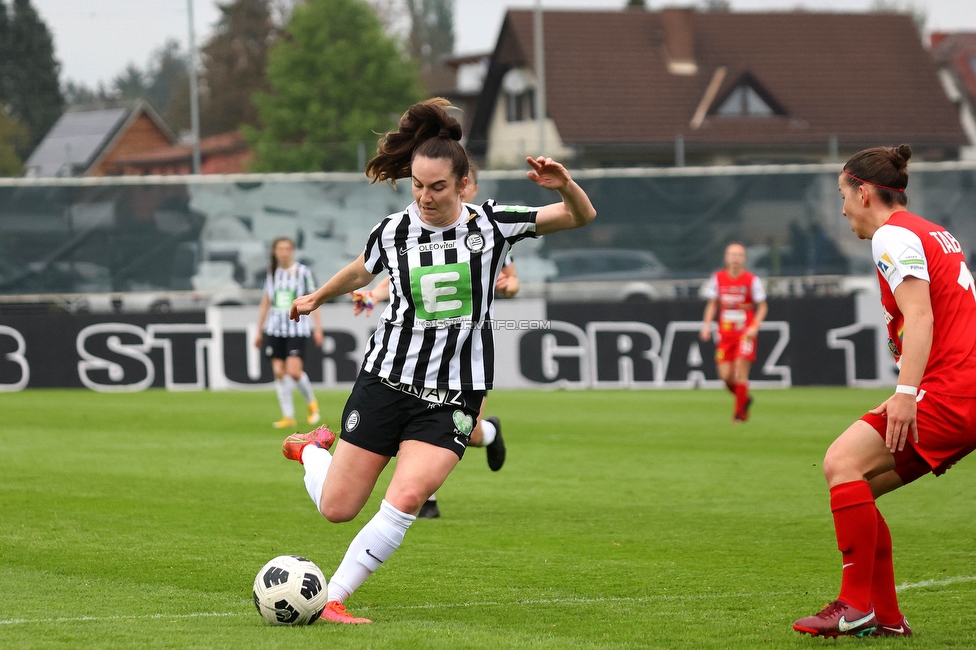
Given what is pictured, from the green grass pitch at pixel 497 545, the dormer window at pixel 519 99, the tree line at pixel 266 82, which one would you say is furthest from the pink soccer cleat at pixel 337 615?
the dormer window at pixel 519 99

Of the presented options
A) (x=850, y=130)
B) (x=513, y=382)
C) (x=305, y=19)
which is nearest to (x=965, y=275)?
(x=513, y=382)

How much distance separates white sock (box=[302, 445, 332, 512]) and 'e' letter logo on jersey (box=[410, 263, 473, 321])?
0.89m

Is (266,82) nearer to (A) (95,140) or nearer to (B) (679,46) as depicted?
(B) (679,46)

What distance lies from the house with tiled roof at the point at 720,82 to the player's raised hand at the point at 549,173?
1361 inches

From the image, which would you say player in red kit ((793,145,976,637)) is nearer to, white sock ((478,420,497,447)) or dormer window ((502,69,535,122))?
white sock ((478,420,497,447))

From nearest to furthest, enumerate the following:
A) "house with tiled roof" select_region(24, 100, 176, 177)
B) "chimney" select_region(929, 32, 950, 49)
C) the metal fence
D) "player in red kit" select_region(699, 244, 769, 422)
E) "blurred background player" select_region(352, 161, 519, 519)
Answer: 1. "blurred background player" select_region(352, 161, 519, 519)
2. "player in red kit" select_region(699, 244, 769, 422)
3. the metal fence
4. "house with tiled roof" select_region(24, 100, 176, 177)
5. "chimney" select_region(929, 32, 950, 49)

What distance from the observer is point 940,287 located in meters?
4.83

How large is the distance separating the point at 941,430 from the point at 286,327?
1078cm

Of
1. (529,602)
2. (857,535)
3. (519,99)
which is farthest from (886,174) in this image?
(519,99)

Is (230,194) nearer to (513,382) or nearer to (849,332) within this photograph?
(513,382)

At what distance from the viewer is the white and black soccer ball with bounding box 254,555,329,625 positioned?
5129 mm

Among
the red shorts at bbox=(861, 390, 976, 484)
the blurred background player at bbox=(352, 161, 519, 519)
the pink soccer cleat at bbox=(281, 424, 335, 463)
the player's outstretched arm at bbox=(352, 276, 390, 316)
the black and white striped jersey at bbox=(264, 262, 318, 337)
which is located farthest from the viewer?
the black and white striped jersey at bbox=(264, 262, 318, 337)

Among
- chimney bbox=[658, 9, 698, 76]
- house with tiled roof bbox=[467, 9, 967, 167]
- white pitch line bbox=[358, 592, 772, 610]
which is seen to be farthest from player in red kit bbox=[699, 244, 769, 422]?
chimney bbox=[658, 9, 698, 76]

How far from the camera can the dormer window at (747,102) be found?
44406 millimetres
